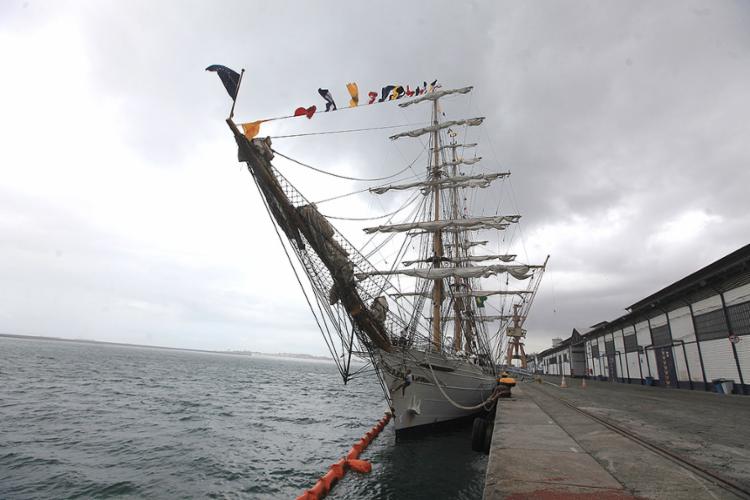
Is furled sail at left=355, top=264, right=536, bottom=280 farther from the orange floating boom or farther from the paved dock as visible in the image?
the paved dock

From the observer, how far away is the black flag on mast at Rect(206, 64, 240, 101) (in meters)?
7.63

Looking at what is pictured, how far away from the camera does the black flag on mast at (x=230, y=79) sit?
763 centimetres

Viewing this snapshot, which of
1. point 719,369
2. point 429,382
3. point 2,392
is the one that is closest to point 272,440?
point 429,382

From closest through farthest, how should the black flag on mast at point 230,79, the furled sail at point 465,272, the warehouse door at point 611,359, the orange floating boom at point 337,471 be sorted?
the black flag on mast at point 230,79 < the orange floating boom at point 337,471 < the furled sail at point 465,272 < the warehouse door at point 611,359

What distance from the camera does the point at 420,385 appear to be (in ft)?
48.5

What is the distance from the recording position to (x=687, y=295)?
22.5 metres

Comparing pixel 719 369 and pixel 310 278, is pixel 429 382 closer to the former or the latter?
pixel 310 278

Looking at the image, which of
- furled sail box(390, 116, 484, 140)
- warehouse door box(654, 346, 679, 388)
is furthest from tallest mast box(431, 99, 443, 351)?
warehouse door box(654, 346, 679, 388)

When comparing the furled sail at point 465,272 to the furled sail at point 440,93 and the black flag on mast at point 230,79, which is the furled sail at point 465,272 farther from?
the black flag on mast at point 230,79

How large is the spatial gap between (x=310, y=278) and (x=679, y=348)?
2539cm

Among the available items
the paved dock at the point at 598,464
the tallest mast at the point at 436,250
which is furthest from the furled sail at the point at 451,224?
the paved dock at the point at 598,464

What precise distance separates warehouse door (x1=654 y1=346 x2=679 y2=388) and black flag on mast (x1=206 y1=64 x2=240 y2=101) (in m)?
30.1

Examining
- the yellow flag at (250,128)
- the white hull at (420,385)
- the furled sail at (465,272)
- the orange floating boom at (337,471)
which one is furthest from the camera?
the furled sail at (465,272)

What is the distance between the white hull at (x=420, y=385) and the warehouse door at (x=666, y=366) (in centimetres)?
1789
